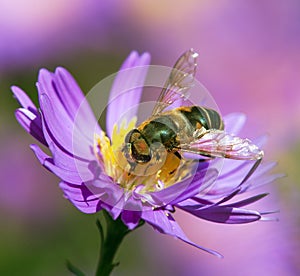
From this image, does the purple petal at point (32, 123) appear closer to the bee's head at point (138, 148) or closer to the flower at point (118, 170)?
the flower at point (118, 170)

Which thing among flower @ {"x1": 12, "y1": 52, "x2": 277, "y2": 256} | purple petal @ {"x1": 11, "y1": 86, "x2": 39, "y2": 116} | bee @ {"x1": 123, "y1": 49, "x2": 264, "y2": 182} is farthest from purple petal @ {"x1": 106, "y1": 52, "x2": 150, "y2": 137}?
purple petal @ {"x1": 11, "y1": 86, "x2": 39, "y2": 116}

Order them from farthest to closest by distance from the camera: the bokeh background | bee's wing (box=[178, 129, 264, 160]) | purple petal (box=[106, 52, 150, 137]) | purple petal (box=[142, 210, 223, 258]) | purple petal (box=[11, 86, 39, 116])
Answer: the bokeh background → purple petal (box=[106, 52, 150, 137]) → purple petal (box=[11, 86, 39, 116]) → bee's wing (box=[178, 129, 264, 160]) → purple petal (box=[142, 210, 223, 258])

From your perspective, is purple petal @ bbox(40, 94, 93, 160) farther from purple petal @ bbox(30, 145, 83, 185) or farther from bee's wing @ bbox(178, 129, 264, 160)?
bee's wing @ bbox(178, 129, 264, 160)

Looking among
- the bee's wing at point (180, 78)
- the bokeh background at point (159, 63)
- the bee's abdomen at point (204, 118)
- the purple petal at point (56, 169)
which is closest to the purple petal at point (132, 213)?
→ the purple petal at point (56, 169)

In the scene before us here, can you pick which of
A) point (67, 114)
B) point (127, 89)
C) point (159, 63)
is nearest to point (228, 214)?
point (67, 114)

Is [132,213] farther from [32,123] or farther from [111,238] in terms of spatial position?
[32,123]

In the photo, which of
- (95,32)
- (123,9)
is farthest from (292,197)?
(123,9)
